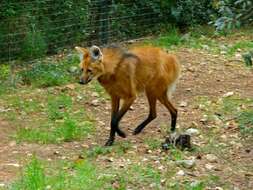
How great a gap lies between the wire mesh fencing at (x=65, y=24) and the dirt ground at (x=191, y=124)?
1.49m

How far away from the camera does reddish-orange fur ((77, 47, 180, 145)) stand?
5.69m

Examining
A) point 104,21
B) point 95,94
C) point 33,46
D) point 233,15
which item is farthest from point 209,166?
point 104,21

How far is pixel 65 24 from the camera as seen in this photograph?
31.6 ft

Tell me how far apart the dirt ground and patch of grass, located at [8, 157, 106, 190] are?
0.31 m

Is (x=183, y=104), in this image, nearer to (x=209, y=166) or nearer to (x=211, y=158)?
(x=211, y=158)

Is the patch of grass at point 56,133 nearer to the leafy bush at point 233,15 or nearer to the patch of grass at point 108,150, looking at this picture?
the patch of grass at point 108,150

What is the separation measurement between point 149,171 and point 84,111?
7.57ft

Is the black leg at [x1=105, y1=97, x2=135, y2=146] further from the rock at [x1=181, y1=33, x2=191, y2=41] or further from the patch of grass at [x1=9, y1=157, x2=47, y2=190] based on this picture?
the rock at [x1=181, y1=33, x2=191, y2=41]

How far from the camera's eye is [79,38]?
32.1 feet

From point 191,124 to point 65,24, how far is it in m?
3.99

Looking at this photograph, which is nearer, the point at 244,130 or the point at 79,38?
the point at 244,130

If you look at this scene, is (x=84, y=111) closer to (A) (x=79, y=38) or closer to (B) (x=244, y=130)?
(B) (x=244, y=130)

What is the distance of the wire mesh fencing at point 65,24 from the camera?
350 inches

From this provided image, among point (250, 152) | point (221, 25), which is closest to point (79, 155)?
point (250, 152)
